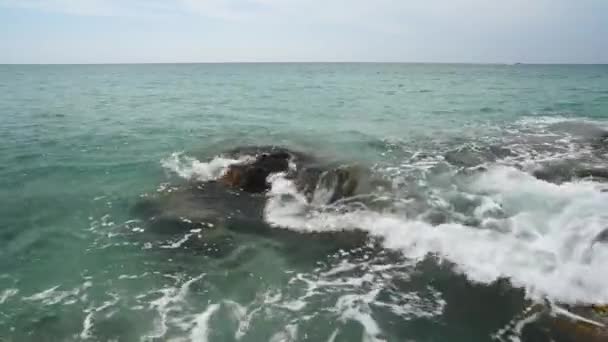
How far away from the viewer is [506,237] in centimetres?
1152

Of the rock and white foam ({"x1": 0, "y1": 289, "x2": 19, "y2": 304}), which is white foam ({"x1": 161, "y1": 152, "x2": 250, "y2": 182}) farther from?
white foam ({"x1": 0, "y1": 289, "x2": 19, "y2": 304})

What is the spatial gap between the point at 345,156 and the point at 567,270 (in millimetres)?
10600

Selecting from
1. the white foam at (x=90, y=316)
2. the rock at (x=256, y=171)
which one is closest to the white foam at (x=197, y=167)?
the rock at (x=256, y=171)

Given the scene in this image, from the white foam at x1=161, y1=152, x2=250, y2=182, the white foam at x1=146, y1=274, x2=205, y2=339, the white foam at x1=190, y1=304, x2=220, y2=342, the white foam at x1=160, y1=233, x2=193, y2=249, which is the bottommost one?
the white foam at x1=190, y1=304, x2=220, y2=342

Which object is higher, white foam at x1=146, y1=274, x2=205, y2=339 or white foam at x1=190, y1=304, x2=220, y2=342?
white foam at x1=146, y1=274, x2=205, y2=339

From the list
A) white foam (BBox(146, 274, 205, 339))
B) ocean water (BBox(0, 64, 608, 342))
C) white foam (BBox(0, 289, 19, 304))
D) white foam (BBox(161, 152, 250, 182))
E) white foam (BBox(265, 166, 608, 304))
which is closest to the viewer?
white foam (BBox(146, 274, 205, 339))

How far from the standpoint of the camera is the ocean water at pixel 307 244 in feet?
27.9

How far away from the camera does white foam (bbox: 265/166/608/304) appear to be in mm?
9586

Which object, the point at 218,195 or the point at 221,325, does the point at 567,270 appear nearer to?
the point at 221,325

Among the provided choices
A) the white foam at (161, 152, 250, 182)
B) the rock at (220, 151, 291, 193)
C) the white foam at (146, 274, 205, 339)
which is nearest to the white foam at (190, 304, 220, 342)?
the white foam at (146, 274, 205, 339)

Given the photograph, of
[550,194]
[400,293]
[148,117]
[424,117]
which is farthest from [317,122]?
Result: [400,293]

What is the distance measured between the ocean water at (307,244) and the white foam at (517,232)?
0.06m

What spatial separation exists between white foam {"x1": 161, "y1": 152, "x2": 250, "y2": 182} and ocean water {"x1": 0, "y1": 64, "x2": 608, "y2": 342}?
118 mm

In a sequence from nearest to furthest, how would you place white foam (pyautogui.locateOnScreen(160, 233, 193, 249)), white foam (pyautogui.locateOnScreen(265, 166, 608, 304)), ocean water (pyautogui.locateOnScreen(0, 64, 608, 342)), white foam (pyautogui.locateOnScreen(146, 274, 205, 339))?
white foam (pyautogui.locateOnScreen(146, 274, 205, 339)), ocean water (pyautogui.locateOnScreen(0, 64, 608, 342)), white foam (pyautogui.locateOnScreen(265, 166, 608, 304)), white foam (pyautogui.locateOnScreen(160, 233, 193, 249))
